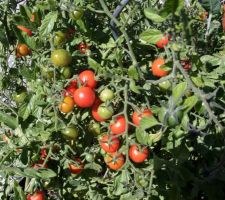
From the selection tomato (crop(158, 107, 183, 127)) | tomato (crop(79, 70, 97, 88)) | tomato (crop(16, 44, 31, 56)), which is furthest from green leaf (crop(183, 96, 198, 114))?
tomato (crop(16, 44, 31, 56))

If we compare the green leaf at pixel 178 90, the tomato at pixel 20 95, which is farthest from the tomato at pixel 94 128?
the green leaf at pixel 178 90

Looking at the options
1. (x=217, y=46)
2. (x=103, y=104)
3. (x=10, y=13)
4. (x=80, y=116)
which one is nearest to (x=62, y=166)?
(x=80, y=116)

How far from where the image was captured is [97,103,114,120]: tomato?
1.21 meters

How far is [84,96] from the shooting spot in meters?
1.17

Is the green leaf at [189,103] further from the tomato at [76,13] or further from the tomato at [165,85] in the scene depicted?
the tomato at [76,13]

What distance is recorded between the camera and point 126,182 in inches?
50.8

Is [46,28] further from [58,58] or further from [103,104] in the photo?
[103,104]

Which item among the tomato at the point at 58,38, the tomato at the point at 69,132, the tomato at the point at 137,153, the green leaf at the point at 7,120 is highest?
the tomato at the point at 58,38

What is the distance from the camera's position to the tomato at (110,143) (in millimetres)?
1224

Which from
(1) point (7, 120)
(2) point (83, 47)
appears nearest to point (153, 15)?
(2) point (83, 47)

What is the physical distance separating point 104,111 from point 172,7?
1.32 feet

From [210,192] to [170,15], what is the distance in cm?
83

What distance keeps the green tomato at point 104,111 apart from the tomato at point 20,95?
0.26 meters

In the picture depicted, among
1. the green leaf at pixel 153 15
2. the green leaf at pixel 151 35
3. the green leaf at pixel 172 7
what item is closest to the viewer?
the green leaf at pixel 172 7
